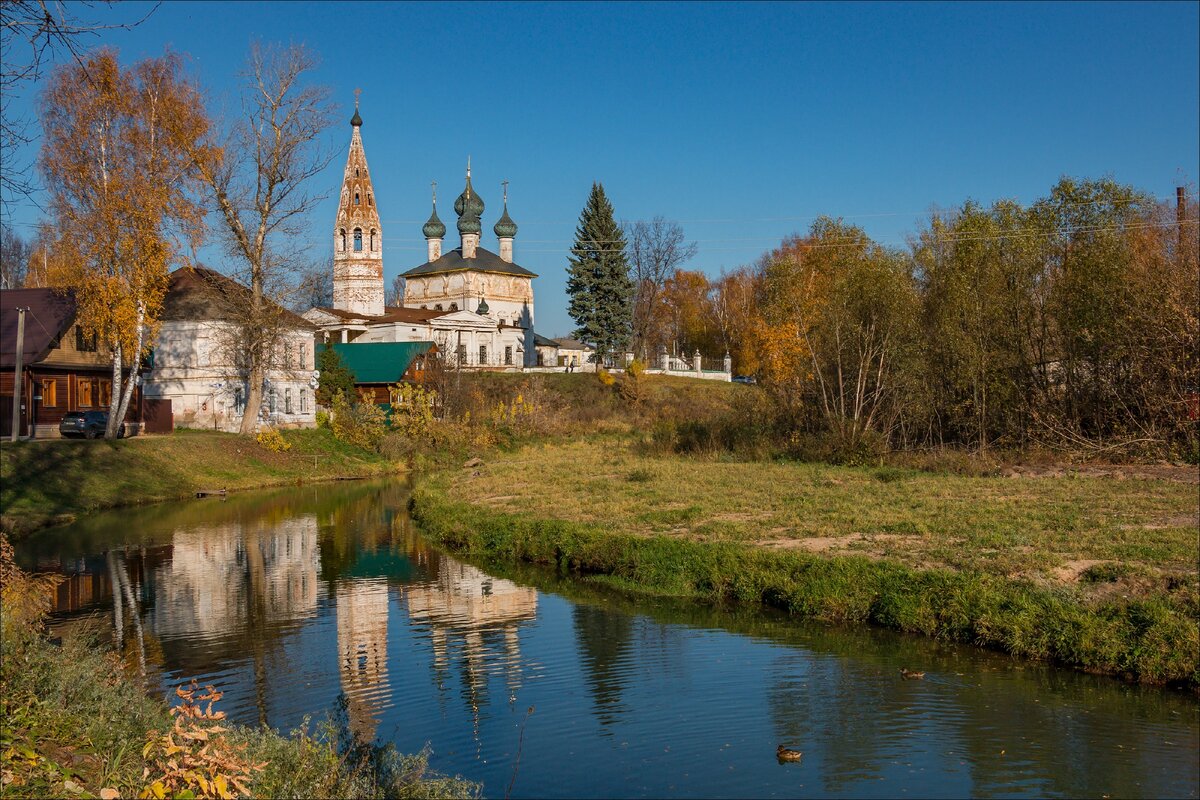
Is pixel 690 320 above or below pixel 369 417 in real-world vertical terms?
above

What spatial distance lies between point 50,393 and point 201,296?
340 inches

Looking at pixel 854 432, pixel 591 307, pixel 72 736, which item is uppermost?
pixel 591 307

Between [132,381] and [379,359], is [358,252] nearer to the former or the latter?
[379,359]

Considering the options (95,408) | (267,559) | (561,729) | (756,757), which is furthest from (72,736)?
(95,408)

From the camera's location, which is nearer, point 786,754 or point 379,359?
point 786,754

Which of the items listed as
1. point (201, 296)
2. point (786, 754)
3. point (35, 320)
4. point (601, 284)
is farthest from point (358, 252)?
point (786, 754)

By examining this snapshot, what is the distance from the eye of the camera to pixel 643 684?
1303cm

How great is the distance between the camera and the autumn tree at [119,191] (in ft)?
116

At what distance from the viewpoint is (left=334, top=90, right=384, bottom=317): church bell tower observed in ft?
245

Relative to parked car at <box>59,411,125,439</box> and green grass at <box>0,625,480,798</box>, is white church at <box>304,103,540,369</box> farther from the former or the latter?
green grass at <box>0,625,480,798</box>

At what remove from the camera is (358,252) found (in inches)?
2995

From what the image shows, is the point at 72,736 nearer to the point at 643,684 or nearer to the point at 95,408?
the point at 643,684

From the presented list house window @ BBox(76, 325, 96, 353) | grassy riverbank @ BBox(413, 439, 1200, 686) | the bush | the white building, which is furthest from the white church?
grassy riverbank @ BBox(413, 439, 1200, 686)

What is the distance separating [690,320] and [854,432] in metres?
65.4
